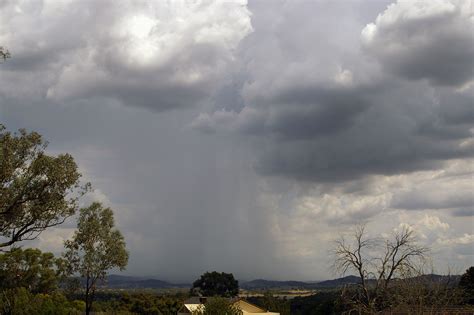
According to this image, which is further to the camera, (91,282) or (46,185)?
(91,282)

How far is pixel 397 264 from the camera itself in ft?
109

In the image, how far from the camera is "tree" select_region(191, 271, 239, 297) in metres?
152

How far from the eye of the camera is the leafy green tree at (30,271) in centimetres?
7825

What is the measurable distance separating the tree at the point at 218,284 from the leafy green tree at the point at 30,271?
7249 cm

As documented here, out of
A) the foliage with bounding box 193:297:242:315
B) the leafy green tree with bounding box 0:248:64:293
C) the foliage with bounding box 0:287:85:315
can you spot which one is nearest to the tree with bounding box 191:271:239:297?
the leafy green tree with bounding box 0:248:64:293

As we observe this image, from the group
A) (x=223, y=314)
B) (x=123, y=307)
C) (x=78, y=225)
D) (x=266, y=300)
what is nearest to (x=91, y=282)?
(x=78, y=225)

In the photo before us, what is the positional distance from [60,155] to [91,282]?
30094 mm

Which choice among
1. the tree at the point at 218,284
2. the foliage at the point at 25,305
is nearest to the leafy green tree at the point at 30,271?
the foliage at the point at 25,305

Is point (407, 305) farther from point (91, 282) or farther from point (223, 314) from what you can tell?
point (91, 282)

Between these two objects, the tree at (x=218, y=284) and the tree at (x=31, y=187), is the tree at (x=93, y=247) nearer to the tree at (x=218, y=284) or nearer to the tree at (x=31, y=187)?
the tree at (x=31, y=187)

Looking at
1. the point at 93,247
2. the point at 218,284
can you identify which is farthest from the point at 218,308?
the point at 218,284

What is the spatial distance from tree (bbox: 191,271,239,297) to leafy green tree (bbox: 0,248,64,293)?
72494mm

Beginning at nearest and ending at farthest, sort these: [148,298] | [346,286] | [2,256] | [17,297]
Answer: [346,286]
[17,297]
[2,256]
[148,298]

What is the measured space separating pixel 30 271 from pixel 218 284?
7781 centimetres
